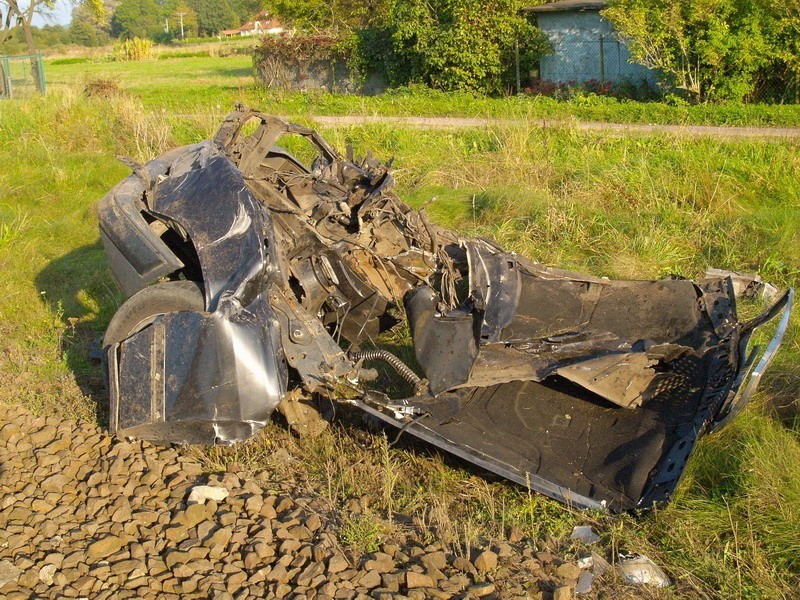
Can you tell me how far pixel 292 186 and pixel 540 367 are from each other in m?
2.51

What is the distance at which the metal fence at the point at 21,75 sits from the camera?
749 inches

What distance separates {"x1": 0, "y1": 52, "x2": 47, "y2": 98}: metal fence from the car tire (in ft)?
52.8

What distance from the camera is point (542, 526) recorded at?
4.41 m

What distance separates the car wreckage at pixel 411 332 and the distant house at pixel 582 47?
15702 mm

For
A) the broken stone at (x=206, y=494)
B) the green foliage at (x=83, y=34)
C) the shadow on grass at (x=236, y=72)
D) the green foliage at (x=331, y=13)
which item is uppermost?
the green foliage at (x=83, y=34)

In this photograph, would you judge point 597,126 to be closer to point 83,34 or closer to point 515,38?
point 515,38

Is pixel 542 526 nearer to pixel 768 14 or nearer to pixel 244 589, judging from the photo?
pixel 244 589

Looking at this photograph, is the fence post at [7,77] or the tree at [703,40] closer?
the tree at [703,40]

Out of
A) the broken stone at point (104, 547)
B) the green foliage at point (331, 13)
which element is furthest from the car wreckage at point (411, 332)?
→ the green foliage at point (331, 13)

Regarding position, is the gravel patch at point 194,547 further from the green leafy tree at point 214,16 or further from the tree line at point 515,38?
the green leafy tree at point 214,16

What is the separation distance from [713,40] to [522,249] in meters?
10.4

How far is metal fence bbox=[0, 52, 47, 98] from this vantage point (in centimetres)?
1902

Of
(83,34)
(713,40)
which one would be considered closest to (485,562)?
(713,40)

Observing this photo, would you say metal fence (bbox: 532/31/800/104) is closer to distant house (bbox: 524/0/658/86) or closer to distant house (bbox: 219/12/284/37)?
distant house (bbox: 524/0/658/86)
